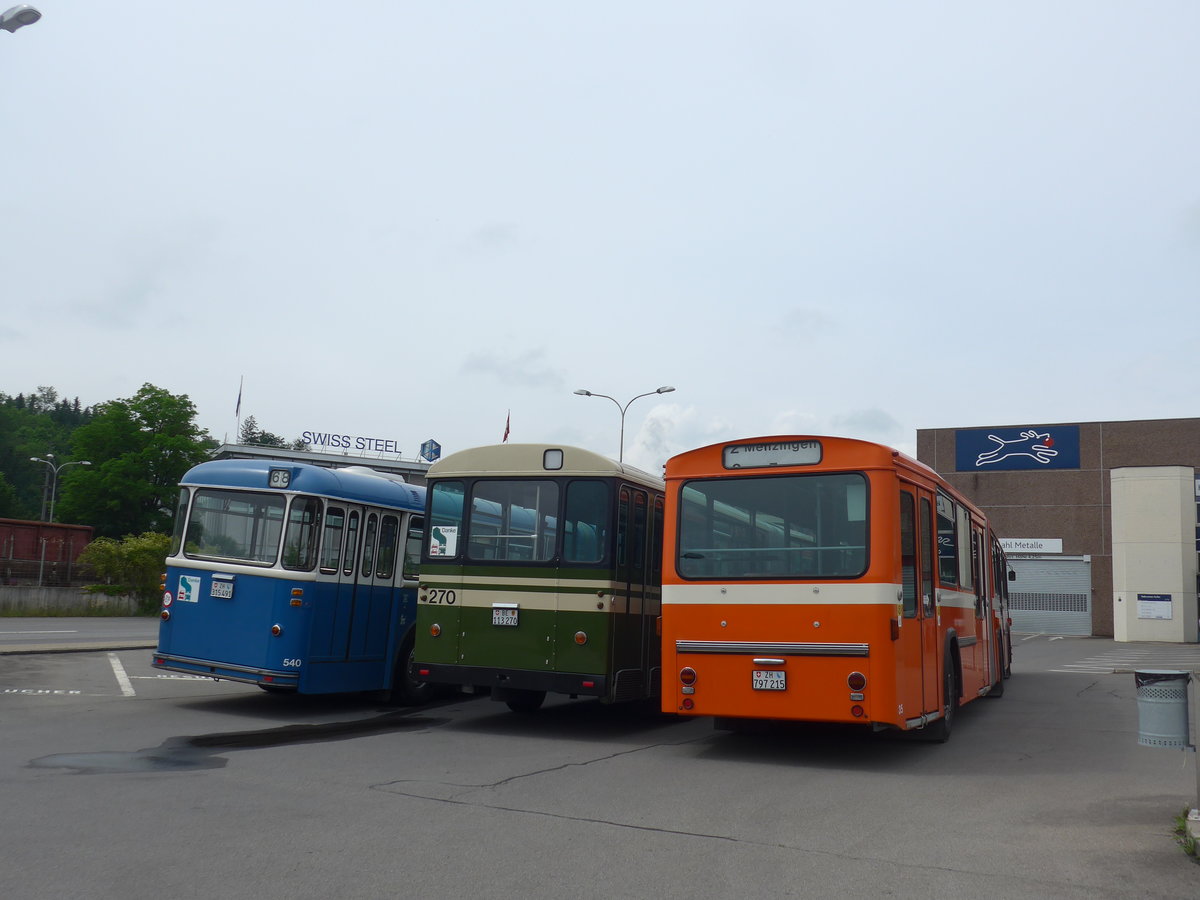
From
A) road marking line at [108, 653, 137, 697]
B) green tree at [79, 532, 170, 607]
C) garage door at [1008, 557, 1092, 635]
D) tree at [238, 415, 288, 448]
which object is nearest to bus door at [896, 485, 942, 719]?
road marking line at [108, 653, 137, 697]

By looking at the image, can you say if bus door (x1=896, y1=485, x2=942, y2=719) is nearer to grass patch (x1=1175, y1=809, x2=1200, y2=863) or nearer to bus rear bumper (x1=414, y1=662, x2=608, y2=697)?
grass patch (x1=1175, y1=809, x2=1200, y2=863)

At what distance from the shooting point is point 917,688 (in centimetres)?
1033

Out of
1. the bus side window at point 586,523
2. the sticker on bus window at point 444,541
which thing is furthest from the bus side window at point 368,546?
the bus side window at point 586,523

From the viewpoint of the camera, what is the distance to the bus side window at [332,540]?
12969mm

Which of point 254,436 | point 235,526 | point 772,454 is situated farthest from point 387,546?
point 254,436

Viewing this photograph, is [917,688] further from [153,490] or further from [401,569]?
[153,490]

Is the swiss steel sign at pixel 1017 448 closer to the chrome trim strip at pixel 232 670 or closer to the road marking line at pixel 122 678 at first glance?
the road marking line at pixel 122 678

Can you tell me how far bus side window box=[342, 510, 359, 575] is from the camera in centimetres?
1336

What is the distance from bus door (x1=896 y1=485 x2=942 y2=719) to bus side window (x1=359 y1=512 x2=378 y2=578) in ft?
21.9

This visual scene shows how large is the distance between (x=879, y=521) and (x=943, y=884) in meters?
4.35

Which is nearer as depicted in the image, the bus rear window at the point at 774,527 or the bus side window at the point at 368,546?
the bus rear window at the point at 774,527

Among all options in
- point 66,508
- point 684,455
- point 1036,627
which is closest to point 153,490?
point 66,508

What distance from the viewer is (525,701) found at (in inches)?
554

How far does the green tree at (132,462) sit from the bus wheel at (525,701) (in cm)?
6105
